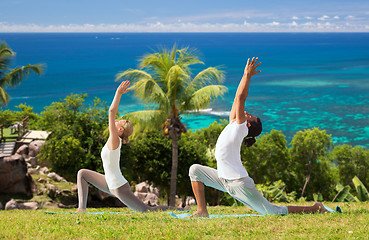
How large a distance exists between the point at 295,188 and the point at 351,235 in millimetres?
25730

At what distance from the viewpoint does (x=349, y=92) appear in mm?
114188

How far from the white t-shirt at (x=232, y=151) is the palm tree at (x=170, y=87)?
41.5 feet

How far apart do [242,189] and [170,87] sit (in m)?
14.2

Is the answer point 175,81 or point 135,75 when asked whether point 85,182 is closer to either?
point 175,81

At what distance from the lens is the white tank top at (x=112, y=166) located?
764cm

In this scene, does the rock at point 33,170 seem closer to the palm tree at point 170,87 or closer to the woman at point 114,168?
the palm tree at point 170,87

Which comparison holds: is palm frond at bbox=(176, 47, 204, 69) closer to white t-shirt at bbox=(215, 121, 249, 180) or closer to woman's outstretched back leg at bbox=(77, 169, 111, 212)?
woman's outstretched back leg at bbox=(77, 169, 111, 212)

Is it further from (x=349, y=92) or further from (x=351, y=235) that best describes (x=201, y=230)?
(x=349, y=92)

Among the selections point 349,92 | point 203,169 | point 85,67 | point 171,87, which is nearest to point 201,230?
point 203,169

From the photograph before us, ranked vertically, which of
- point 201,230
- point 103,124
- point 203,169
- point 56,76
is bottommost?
point 56,76

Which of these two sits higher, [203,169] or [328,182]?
[203,169]

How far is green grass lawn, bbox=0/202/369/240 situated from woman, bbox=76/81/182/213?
2.93 ft

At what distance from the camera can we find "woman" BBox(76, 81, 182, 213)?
7.56m

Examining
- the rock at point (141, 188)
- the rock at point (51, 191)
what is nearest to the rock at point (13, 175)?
the rock at point (51, 191)
